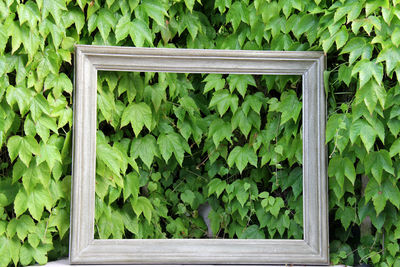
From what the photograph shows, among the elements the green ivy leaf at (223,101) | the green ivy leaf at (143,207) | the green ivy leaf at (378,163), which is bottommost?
the green ivy leaf at (143,207)

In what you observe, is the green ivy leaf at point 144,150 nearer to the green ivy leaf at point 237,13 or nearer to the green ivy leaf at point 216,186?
the green ivy leaf at point 216,186

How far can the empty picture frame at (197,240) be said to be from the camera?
1641 millimetres

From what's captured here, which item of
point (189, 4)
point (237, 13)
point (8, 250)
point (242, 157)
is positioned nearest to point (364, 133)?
point (242, 157)

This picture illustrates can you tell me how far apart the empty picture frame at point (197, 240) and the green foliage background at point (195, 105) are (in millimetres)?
49

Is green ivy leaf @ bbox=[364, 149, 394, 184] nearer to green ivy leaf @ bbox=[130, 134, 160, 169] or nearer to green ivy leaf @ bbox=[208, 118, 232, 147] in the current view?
green ivy leaf @ bbox=[208, 118, 232, 147]

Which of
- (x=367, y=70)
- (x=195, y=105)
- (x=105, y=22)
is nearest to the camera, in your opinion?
(x=367, y=70)

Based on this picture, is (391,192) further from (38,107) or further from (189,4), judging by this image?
(38,107)

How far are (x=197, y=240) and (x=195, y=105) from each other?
51 centimetres

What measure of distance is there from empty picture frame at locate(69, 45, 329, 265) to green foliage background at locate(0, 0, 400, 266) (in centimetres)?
5

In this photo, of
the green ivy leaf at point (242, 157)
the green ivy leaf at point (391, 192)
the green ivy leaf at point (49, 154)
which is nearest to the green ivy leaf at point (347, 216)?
the green ivy leaf at point (391, 192)

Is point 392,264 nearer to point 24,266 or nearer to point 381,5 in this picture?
point 381,5

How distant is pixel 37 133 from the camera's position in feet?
5.34

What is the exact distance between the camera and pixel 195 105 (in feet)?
5.85

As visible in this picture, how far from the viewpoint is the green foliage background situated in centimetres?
159
